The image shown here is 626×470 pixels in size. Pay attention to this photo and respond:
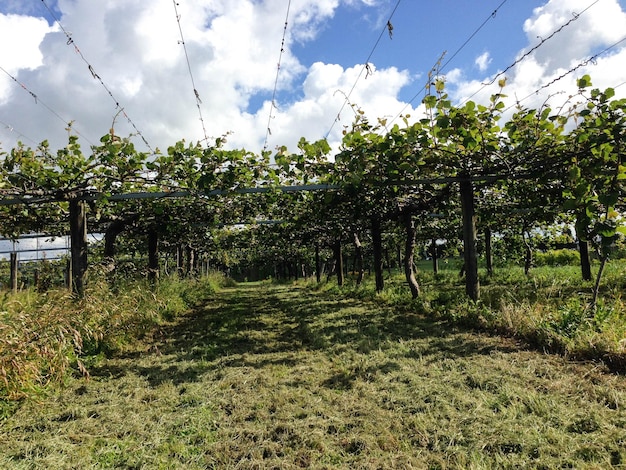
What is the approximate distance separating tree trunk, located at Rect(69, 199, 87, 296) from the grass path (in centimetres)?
246

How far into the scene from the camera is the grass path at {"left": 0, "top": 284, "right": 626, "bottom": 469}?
254cm

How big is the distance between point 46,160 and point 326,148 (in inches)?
181

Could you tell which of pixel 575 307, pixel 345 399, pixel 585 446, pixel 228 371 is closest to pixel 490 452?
pixel 585 446

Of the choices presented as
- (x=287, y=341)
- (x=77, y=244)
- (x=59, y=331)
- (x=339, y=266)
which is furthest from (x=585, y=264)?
(x=77, y=244)

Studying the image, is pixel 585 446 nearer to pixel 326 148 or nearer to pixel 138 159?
pixel 326 148

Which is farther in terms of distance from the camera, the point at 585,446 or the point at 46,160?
the point at 46,160

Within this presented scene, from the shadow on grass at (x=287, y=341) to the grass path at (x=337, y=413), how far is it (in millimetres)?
49

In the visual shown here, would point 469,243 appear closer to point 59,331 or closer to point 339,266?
point 59,331

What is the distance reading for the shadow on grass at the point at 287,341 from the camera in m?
4.73

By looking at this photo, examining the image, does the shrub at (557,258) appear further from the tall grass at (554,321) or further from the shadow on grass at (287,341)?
the shadow on grass at (287,341)

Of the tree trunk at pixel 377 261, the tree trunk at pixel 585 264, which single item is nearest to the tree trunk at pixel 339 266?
the tree trunk at pixel 377 261

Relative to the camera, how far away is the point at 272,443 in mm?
2773

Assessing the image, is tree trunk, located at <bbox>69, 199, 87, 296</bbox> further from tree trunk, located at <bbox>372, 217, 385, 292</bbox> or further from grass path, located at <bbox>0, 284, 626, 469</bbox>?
tree trunk, located at <bbox>372, 217, 385, 292</bbox>

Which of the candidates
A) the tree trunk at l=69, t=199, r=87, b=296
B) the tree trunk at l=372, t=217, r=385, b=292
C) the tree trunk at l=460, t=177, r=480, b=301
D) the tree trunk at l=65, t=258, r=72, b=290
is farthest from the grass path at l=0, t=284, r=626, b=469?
the tree trunk at l=372, t=217, r=385, b=292
